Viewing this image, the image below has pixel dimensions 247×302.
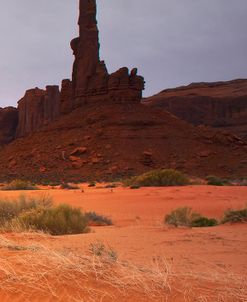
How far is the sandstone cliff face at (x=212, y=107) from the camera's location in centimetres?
7738

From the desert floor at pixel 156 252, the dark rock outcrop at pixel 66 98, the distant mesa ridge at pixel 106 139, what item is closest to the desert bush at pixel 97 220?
the desert floor at pixel 156 252

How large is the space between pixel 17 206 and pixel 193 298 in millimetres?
8813

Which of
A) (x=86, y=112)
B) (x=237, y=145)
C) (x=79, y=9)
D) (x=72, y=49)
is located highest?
(x=79, y=9)

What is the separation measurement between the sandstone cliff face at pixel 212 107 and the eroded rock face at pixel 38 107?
54.3 ft

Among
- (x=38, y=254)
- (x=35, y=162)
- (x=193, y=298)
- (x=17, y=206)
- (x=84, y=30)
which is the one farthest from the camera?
(x=84, y=30)

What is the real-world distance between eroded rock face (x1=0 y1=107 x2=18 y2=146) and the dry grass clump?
74.0 metres

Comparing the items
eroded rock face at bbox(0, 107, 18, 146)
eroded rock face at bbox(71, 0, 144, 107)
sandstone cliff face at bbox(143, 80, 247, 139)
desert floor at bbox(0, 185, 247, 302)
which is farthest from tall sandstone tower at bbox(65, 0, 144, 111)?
desert floor at bbox(0, 185, 247, 302)

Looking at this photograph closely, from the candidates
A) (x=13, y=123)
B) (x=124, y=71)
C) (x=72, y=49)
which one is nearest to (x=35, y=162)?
(x=124, y=71)

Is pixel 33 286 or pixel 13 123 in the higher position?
pixel 13 123

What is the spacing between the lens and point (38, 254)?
4.50 m

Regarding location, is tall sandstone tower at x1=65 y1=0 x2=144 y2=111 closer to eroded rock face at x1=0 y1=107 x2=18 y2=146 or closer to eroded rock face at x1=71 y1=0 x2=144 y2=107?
eroded rock face at x1=71 y1=0 x2=144 y2=107

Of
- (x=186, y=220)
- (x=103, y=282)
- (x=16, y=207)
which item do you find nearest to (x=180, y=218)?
(x=186, y=220)

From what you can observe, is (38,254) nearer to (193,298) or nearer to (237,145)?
(193,298)

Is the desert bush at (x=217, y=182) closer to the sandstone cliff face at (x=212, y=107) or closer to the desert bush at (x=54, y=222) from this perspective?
the desert bush at (x=54, y=222)
